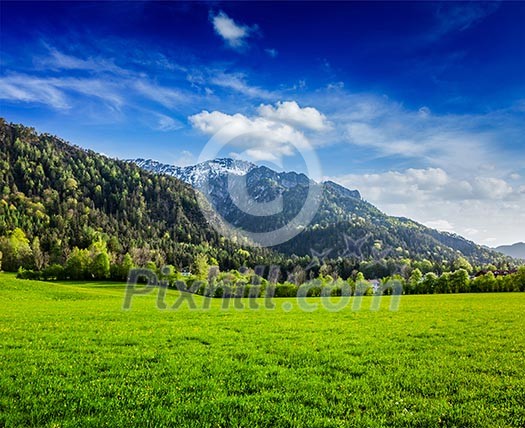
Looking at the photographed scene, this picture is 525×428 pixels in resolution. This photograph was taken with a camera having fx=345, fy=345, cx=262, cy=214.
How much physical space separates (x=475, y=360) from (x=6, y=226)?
21966 cm

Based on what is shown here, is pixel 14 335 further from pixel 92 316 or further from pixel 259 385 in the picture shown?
pixel 259 385

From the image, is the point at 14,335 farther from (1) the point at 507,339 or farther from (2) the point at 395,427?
(1) the point at 507,339

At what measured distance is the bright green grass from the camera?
838cm

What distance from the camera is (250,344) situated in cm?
1752

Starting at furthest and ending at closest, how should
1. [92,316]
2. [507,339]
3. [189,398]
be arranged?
[92,316], [507,339], [189,398]

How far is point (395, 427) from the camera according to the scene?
8.00 meters

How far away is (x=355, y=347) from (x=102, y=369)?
441 inches

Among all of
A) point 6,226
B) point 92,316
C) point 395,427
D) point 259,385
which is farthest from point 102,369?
point 6,226

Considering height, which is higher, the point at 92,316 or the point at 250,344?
the point at 250,344

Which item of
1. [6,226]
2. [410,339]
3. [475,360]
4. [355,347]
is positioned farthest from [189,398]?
[6,226]

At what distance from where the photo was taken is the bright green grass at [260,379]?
8.38 m

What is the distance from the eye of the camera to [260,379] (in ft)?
36.8

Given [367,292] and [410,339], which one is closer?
[410,339]

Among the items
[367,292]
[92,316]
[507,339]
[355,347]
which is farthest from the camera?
[367,292]
